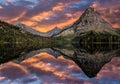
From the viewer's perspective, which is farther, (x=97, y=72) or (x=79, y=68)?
(x=79, y=68)

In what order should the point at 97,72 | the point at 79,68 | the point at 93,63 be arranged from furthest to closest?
the point at 93,63, the point at 79,68, the point at 97,72

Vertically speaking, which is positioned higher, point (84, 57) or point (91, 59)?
point (91, 59)

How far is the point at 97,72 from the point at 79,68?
6857mm

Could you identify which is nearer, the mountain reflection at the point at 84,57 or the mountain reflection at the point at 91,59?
the mountain reflection at the point at 91,59

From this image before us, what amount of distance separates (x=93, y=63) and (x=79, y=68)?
12247 mm

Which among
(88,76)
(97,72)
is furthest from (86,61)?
(88,76)

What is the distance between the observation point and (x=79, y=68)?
50.7 m

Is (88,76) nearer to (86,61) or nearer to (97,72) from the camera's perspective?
(97,72)

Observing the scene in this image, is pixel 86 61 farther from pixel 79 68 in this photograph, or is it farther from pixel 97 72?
pixel 97 72

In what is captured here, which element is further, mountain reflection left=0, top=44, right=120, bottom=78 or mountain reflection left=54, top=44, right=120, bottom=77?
mountain reflection left=0, top=44, right=120, bottom=78

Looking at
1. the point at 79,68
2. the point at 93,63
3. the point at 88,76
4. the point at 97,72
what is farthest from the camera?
the point at 93,63

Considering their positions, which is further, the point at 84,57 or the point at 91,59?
the point at 84,57

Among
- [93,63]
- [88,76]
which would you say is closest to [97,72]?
[88,76]

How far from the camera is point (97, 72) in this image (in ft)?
145
